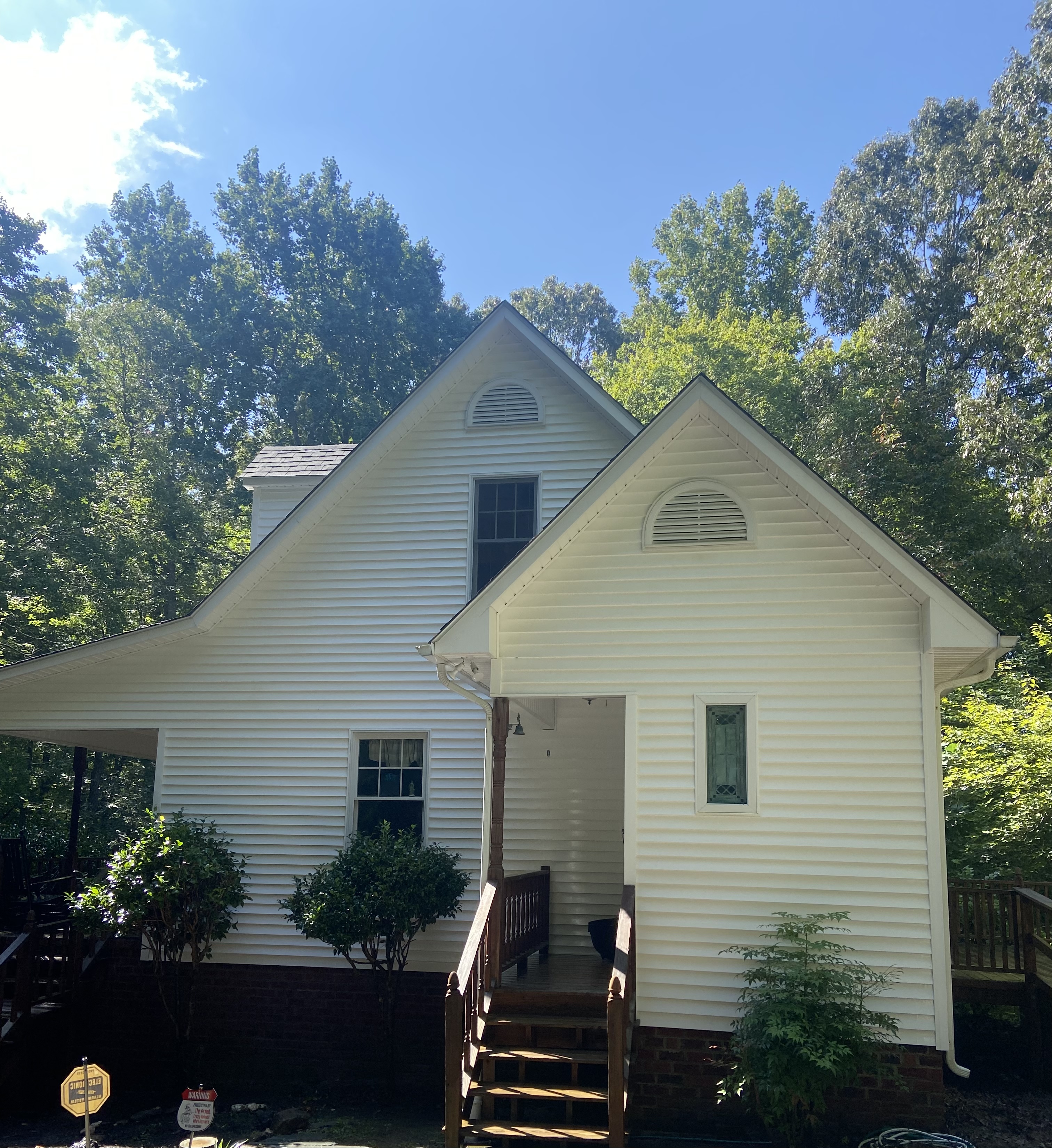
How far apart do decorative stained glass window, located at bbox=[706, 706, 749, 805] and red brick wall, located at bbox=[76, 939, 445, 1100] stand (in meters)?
4.01

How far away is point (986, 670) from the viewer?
8625mm

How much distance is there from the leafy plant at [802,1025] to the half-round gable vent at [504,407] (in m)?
6.44

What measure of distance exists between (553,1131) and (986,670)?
5.32 metres

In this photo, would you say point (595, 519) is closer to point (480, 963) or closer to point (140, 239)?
point (480, 963)

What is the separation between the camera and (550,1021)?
25.4 ft

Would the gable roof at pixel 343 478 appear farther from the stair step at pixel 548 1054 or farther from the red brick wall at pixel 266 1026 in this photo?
the stair step at pixel 548 1054

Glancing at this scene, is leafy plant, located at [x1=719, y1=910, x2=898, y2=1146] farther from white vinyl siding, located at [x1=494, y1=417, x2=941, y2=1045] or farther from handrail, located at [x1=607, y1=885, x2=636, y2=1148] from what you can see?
handrail, located at [x1=607, y1=885, x2=636, y2=1148]

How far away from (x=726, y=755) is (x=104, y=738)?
27.8ft

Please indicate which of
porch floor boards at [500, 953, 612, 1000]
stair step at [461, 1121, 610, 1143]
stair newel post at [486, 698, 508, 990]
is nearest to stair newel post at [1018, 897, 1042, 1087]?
porch floor boards at [500, 953, 612, 1000]

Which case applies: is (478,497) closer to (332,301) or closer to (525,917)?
(525,917)

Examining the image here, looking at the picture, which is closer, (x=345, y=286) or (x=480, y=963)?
(x=480, y=963)

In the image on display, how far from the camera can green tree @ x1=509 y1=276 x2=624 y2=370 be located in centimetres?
5191

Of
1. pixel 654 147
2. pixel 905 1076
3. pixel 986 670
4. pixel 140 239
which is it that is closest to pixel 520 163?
pixel 654 147

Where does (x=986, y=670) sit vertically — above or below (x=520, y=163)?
below
